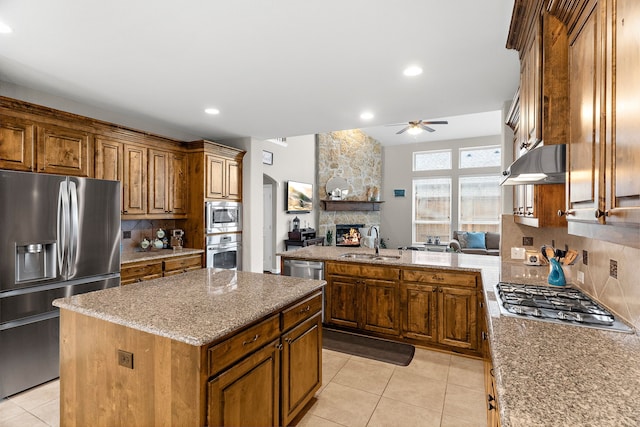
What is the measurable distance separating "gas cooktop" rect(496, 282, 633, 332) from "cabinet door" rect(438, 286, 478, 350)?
3.04 feet

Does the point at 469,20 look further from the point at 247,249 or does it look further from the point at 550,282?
the point at 247,249

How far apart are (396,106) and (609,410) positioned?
3366 millimetres

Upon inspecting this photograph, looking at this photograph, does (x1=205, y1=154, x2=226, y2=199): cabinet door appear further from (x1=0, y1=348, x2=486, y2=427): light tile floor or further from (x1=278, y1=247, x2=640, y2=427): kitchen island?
(x1=278, y1=247, x2=640, y2=427): kitchen island

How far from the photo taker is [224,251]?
4.82m

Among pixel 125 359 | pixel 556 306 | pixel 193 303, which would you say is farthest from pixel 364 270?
pixel 125 359

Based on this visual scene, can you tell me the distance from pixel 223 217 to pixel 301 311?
309 centimetres

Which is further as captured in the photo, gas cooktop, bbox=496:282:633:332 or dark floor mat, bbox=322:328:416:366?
dark floor mat, bbox=322:328:416:366

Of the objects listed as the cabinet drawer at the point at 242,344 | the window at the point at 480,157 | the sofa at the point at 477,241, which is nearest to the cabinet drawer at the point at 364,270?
the cabinet drawer at the point at 242,344

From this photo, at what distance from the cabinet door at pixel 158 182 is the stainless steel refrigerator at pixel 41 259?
1025 mm

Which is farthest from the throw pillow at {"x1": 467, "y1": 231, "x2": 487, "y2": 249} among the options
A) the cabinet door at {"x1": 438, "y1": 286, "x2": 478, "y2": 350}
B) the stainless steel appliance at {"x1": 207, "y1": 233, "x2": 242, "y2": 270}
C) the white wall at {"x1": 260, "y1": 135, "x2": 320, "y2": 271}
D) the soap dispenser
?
the soap dispenser

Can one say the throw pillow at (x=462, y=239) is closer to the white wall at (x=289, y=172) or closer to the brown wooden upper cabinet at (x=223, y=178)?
the white wall at (x=289, y=172)

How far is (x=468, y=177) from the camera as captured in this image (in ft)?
29.9

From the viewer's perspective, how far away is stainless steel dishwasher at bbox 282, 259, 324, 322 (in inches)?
147

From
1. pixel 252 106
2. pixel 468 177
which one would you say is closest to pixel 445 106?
pixel 252 106
